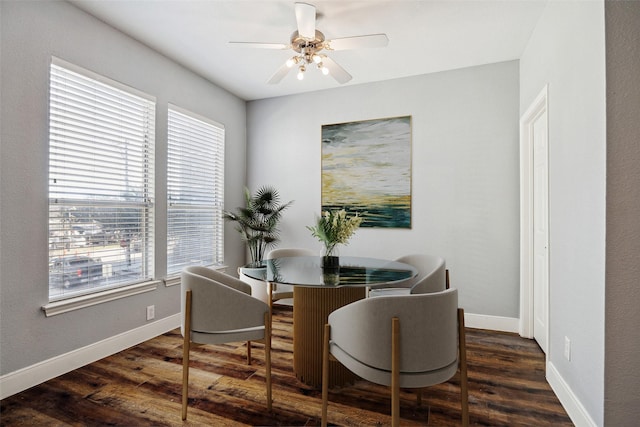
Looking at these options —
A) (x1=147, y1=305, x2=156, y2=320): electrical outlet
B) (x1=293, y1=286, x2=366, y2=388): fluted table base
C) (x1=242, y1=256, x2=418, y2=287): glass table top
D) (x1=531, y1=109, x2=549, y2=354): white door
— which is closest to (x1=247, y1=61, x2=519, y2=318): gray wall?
(x1=531, y1=109, x2=549, y2=354): white door

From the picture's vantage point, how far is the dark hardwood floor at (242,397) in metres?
1.88

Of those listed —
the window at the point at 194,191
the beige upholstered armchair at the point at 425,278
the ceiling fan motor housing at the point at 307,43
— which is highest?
the ceiling fan motor housing at the point at 307,43

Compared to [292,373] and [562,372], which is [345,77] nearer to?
[292,373]

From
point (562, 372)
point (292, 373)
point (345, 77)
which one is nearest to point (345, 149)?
point (345, 77)

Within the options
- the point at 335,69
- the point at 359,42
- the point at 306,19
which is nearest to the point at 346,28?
the point at 335,69

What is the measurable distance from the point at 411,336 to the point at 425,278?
76 cm

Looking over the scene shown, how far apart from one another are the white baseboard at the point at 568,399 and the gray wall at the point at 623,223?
22 cm

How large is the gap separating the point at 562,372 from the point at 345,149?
291cm

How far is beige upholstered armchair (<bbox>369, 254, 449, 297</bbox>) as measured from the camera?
6.86 feet

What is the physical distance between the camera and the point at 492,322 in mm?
3396

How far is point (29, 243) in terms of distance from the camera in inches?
87.4

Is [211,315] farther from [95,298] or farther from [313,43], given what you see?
[313,43]

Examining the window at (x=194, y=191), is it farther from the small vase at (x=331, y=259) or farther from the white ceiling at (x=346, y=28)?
the small vase at (x=331, y=259)

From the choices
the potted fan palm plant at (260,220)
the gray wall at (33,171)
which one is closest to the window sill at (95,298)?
the gray wall at (33,171)
